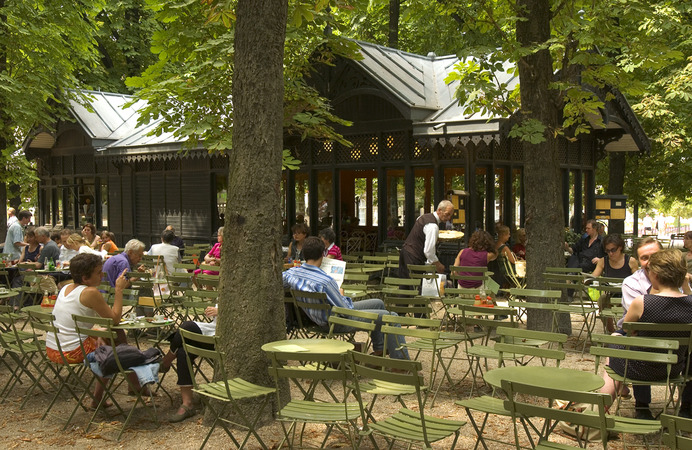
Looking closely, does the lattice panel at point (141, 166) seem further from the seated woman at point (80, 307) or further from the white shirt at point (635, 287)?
the white shirt at point (635, 287)

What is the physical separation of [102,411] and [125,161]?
53.9 feet

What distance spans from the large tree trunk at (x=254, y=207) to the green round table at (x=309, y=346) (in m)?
0.22

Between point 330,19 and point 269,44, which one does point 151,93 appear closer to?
point 330,19

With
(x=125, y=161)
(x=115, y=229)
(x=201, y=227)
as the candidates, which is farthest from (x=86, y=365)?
(x=115, y=229)

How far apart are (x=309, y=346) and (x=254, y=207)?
121 centimetres

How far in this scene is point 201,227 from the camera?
2097 cm

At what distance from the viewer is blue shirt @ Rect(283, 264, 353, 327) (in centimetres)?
771

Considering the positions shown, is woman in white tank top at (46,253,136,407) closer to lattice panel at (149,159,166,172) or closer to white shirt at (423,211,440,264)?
white shirt at (423,211,440,264)

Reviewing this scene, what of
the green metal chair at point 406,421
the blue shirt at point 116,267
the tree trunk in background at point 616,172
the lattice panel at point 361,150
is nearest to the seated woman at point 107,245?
the blue shirt at point 116,267

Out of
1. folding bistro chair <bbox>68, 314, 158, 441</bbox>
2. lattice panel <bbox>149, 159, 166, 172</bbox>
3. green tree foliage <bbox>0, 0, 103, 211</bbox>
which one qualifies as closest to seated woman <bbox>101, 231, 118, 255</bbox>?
green tree foliage <bbox>0, 0, 103, 211</bbox>

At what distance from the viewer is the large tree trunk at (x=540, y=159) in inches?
374

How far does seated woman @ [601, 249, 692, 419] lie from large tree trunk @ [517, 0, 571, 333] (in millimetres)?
3534

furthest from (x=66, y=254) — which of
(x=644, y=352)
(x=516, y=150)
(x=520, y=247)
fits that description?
(x=644, y=352)

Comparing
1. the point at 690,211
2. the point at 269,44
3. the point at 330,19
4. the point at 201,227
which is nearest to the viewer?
the point at 269,44
